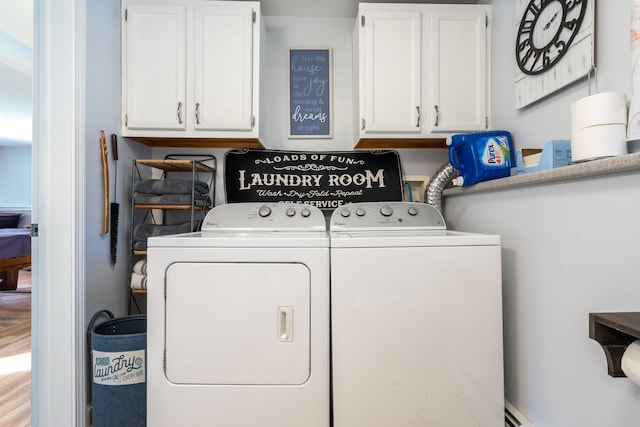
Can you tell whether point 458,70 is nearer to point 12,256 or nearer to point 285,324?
point 285,324

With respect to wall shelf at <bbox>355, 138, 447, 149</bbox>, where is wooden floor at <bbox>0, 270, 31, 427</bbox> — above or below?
below

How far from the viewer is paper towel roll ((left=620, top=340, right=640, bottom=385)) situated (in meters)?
0.74

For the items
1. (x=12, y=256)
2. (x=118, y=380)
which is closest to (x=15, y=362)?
(x=118, y=380)

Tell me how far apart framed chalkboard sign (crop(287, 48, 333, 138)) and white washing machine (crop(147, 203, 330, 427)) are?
49.2 inches

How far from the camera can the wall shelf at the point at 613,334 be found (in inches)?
30.2

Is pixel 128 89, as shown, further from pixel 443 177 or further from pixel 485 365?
pixel 485 365

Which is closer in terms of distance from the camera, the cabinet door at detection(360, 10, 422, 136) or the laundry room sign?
the cabinet door at detection(360, 10, 422, 136)

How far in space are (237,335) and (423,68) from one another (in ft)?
5.73

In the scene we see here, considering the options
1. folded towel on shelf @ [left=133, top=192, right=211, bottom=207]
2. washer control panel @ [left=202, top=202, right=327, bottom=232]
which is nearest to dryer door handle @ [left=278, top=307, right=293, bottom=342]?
washer control panel @ [left=202, top=202, right=327, bottom=232]

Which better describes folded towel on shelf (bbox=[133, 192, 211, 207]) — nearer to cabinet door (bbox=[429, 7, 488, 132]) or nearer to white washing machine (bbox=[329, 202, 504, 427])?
white washing machine (bbox=[329, 202, 504, 427])

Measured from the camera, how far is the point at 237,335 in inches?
47.8

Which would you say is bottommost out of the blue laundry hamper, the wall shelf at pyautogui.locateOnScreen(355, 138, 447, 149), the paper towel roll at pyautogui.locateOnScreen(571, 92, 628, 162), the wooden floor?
the wooden floor

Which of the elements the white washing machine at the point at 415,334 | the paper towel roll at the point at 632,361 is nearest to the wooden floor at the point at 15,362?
the white washing machine at the point at 415,334

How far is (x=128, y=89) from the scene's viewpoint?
6.02 feet
